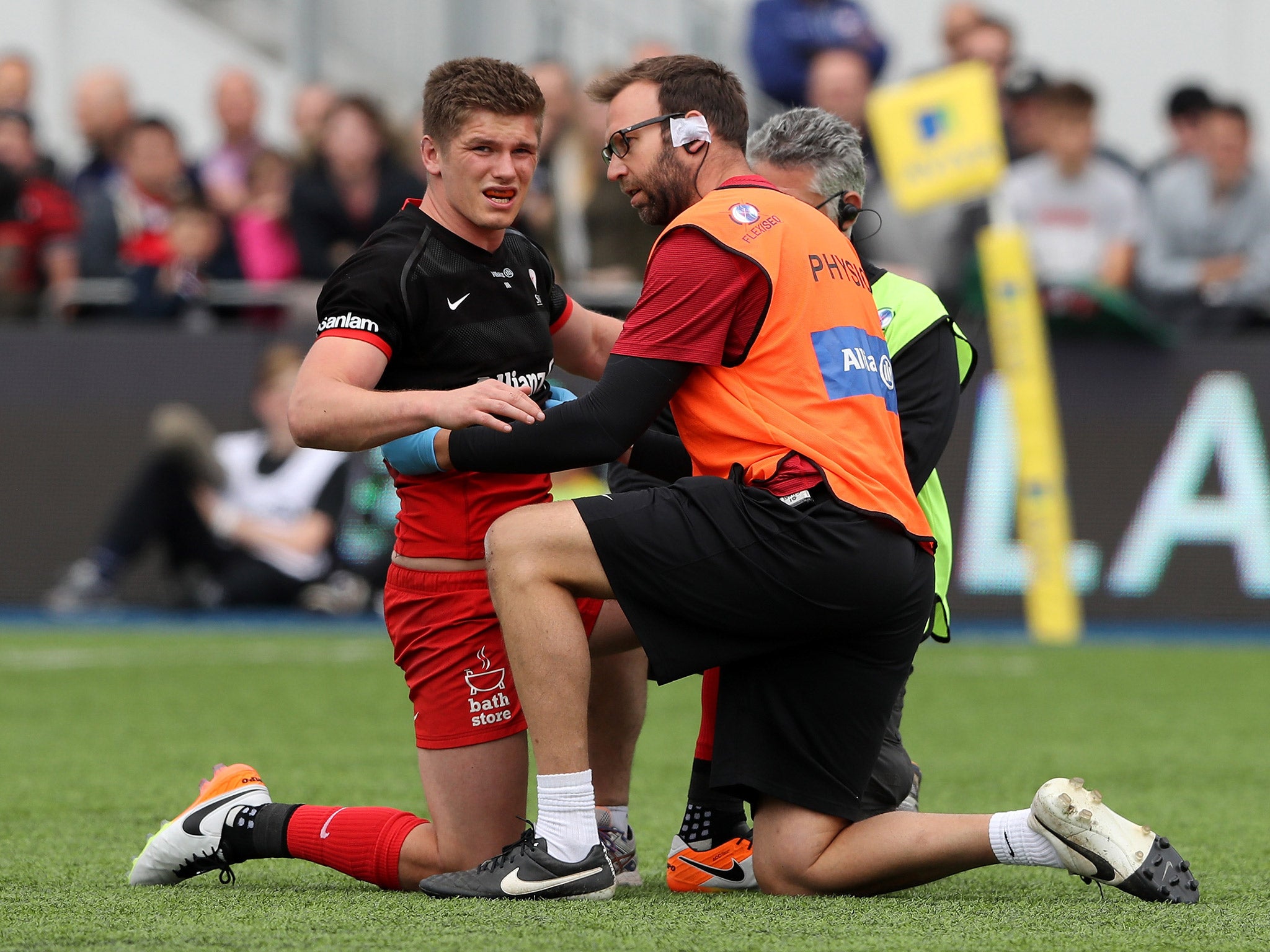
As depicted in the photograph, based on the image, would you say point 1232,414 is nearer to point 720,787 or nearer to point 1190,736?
point 1190,736

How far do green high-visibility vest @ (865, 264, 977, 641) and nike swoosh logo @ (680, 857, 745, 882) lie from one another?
2.37 ft

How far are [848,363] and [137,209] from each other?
8.53 m

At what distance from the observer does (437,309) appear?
13.1ft

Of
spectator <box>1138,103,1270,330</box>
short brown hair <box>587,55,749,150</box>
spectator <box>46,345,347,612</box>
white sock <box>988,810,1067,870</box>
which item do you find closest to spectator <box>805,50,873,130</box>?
spectator <box>1138,103,1270,330</box>

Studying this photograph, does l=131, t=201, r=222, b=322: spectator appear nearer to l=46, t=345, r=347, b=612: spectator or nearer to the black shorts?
l=46, t=345, r=347, b=612: spectator

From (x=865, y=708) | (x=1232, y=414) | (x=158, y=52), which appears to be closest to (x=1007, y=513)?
(x=1232, y=414)

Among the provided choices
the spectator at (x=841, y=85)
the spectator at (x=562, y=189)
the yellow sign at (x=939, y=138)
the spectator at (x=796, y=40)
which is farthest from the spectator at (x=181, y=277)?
the yellow sign at (x=939, y=138)

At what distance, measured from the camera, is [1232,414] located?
10.3 m

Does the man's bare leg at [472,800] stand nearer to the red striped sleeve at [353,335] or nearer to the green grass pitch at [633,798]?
the green grass pitch at [633,798]

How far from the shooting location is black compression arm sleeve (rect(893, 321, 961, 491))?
14.3 ft

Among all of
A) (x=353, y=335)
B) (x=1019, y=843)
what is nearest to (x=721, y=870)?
(x=1019, y=843)

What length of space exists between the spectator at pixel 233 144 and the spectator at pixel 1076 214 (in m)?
4.92

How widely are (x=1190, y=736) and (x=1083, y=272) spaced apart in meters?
4.32

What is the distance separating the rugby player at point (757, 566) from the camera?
3.73 meters
